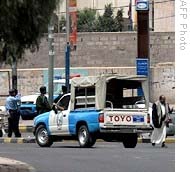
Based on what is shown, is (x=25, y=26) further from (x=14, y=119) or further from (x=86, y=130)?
(x=14, y=119)

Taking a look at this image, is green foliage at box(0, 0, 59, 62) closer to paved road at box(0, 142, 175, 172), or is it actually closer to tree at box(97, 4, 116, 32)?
paved road at box(0, 142, 175, 172)

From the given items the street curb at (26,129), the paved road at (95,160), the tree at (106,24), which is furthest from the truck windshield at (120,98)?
the tree at (106,24)

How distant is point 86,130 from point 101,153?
242 centimetres

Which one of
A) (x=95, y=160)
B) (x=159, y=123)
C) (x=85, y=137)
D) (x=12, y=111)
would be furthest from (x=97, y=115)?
(x=12, y=111)

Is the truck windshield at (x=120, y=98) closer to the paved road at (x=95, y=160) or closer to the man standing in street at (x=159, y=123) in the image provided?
the man standing in street at (x=159, y=123)

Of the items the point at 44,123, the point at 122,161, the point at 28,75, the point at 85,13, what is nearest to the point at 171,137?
the point at 44,123

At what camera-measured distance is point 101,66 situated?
1965 inches

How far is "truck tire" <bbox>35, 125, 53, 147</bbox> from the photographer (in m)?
20.8

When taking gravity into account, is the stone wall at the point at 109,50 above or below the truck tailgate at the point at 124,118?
A: above

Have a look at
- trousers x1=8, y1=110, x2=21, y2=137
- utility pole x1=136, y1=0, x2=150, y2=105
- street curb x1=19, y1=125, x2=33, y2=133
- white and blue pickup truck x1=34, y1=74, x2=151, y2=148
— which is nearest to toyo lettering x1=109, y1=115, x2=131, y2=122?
white and blue pickup truck x1=34, y1=74, x2=151, y2=148

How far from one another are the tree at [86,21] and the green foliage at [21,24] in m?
72.9

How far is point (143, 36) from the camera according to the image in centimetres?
2847

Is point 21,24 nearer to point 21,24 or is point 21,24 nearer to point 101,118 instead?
point 21,24

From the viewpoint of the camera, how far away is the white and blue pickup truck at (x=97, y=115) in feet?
63.4
